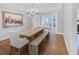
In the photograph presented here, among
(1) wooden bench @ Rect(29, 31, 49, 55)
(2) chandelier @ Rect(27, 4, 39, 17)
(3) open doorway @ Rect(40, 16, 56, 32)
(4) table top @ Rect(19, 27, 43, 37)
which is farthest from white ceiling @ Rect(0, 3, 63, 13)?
(1) wooden bench @ Rect(29, 31, 49, 55)

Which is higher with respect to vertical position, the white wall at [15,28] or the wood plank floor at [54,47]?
the white wall at [15,28]

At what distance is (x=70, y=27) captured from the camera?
6.84 feet

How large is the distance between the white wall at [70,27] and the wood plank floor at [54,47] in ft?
0.31

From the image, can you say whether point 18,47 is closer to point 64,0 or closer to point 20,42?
point 20,42

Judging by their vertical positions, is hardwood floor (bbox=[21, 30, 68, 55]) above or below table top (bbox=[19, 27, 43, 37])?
below

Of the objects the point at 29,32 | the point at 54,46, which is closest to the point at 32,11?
the point at 29,32

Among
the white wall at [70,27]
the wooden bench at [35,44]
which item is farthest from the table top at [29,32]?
the white wall at [70,27]

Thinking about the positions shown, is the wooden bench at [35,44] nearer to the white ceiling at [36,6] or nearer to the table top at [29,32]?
the table top at [29,32]

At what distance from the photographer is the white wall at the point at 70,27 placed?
6.56 ft

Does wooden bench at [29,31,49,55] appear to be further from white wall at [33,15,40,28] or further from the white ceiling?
the white ceiling

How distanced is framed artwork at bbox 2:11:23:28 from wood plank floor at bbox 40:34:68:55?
0.63 m

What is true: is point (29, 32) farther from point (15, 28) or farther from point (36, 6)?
point (36, 6)

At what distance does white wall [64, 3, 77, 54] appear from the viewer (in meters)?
2.00

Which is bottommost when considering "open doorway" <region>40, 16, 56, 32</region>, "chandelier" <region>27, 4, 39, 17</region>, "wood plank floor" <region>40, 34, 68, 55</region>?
"wood plank floor" <region>40, 34, 68, 55</region>
